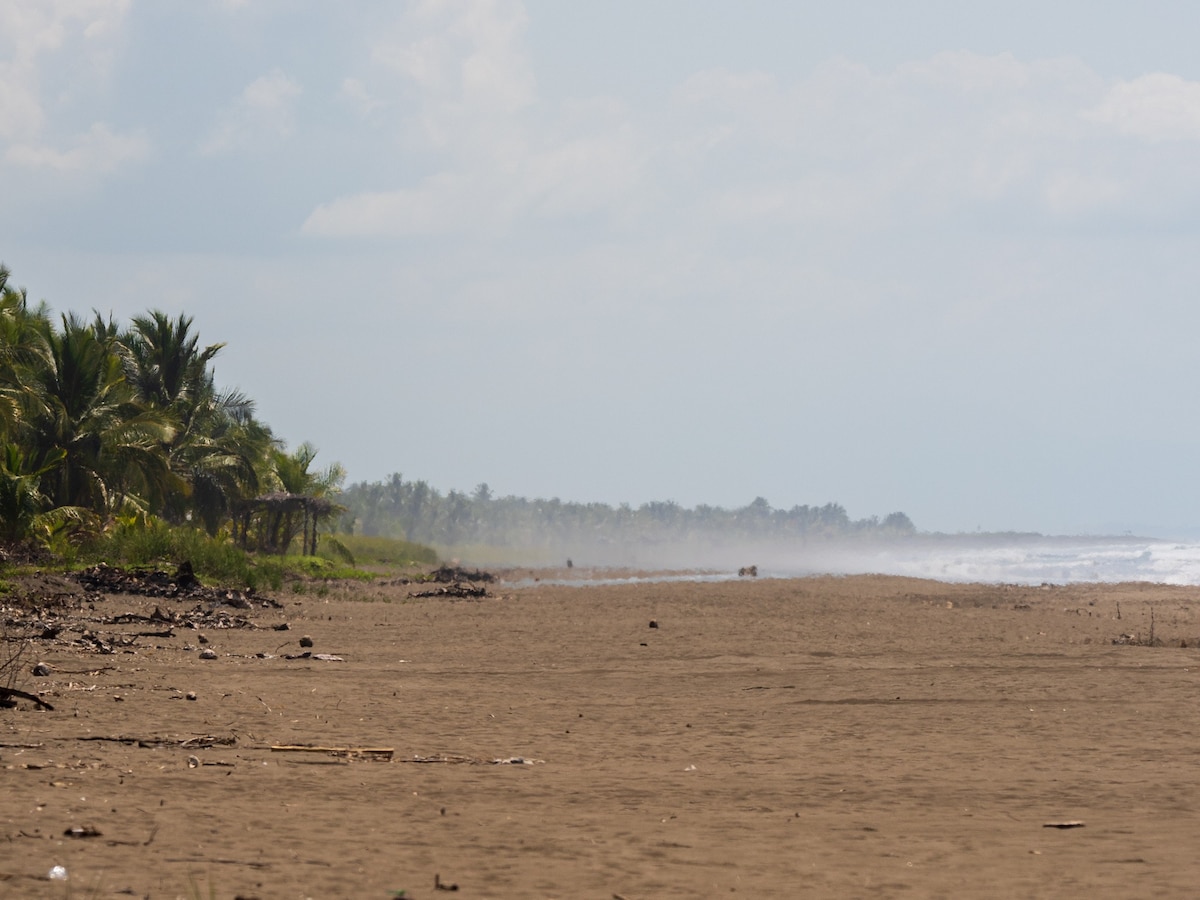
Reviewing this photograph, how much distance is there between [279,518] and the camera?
149 ft

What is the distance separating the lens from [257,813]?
273 inches

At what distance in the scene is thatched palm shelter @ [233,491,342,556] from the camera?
41.7m

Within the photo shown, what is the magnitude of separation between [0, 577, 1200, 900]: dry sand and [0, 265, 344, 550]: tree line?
11138 mm

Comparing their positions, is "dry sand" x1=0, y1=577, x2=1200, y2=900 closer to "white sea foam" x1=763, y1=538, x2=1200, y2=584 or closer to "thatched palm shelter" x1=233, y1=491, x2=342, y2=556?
"thatched palm shelter" x1=233, y1=491, x2=342, y2=556

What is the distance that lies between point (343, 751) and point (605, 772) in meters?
2.14

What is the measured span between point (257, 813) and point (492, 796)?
163 centimetres

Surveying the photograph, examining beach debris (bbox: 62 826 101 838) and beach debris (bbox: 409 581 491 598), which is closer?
beach debris (bbox: 62 826 101 838)

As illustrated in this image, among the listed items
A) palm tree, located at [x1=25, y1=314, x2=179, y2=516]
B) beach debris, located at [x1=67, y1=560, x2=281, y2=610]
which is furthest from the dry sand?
palm tree, located at [x1=25, y1=314, x2=179, y2=516]

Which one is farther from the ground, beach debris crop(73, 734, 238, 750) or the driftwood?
the driftwood

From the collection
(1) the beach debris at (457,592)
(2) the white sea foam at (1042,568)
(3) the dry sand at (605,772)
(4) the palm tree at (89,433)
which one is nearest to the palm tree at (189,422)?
(4) the palm tree at (89,433)

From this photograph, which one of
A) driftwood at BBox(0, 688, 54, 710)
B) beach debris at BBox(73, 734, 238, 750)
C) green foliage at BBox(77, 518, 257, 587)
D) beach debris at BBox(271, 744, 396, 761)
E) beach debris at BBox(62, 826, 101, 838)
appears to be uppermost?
green foliage at BBox(77, 518, 257, 587)

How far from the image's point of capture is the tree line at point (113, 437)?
2664 cm

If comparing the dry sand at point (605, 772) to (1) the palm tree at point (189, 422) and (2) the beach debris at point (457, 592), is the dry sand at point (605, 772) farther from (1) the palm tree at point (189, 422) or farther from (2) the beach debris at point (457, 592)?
(1) the palm tree at point (189, 422)

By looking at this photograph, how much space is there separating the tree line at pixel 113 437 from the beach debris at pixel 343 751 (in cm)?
1821
